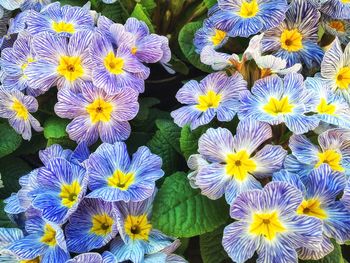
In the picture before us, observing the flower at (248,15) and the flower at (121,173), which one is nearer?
the flower at (121,173)

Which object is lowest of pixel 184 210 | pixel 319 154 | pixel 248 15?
pixel 184 210

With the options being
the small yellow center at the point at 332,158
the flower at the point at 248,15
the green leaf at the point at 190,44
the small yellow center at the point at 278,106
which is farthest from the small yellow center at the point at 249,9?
the small yellow center at the point at 332,158

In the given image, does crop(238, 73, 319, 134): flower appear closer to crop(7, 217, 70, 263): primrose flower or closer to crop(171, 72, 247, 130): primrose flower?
crop(171, 72, 247, 130): primrose flower

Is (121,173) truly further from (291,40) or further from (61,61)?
(291,40)

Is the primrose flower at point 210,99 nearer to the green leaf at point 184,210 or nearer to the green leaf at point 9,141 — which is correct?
the green leaf at point 184,210

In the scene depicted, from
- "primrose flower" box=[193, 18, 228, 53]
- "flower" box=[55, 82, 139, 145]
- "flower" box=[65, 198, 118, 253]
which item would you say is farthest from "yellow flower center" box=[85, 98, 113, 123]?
"primrose flower" box=[193, 18, 228, 53]

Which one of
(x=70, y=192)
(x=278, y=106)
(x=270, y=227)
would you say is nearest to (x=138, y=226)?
(x=70, y=192)
